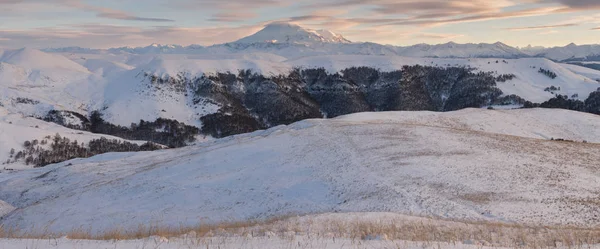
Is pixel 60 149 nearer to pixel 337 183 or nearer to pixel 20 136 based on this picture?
pixel 20 136

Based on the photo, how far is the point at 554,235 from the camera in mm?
25359

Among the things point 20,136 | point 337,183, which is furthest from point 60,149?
point 337,183

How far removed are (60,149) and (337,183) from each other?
490 ft

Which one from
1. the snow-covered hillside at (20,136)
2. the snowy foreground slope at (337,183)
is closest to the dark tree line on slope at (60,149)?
the snow-covered hillside at (20,136)

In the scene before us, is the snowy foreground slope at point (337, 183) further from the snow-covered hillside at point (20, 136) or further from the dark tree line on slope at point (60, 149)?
the dark tree line on slope at point (60, 149)

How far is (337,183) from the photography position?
43156 mm

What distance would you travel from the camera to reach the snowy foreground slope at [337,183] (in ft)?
118

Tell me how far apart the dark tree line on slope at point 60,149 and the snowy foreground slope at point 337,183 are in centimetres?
9517

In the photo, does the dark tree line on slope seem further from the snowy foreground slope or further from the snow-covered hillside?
the snowy foreground slope

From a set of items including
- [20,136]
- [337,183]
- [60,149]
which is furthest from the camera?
[60,149]

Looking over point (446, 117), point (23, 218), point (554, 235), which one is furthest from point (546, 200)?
point (446, 117)

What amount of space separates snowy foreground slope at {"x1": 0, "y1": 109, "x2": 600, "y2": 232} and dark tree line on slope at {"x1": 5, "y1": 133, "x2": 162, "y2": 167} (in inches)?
3747

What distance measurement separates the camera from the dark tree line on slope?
15300cm

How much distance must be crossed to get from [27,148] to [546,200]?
537 feet
